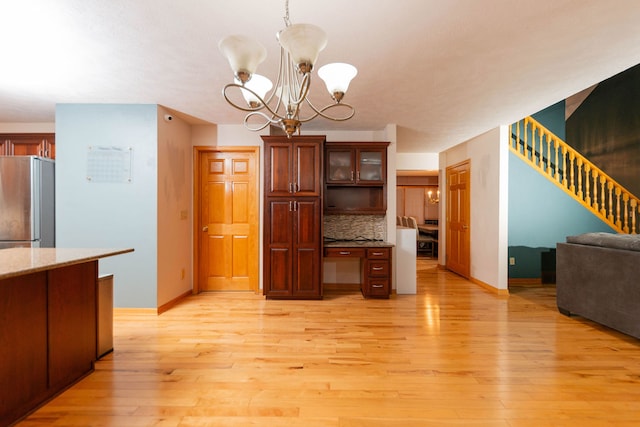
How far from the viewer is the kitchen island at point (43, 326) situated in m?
1.60

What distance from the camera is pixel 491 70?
2.57 metres

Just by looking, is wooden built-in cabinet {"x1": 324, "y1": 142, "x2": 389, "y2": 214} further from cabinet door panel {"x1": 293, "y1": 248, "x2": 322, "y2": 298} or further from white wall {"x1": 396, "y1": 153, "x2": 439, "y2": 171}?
white wall {"x1": 396, "y1": 153, "x2": 439, "y2": 171}

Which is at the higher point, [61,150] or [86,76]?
[86,76]

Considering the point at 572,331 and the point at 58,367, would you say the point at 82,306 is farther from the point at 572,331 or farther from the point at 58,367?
the point at 572,331

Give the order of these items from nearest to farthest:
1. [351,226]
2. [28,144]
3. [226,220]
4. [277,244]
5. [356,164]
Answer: [277,244] → [28,144] → [356,164] → [226,220] → [351,226]

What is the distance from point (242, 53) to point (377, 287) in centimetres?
330

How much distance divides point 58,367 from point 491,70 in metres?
3.88

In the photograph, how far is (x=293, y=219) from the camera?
3.90 meters

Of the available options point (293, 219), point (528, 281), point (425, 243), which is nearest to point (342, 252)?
point (293, 219)

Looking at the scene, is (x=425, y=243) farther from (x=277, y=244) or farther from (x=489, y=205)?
(x=277, y=244)

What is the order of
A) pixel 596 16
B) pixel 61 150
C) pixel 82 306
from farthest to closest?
1. pixel 61 150
2. pixel 82 306
3. pixel 596 16

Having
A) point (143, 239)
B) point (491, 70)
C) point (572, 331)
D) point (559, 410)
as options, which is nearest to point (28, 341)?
point (143, 239)

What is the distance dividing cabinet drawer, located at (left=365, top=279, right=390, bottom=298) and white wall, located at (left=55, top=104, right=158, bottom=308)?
8.53ft

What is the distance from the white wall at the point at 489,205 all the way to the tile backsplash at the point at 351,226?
1.69 meters
